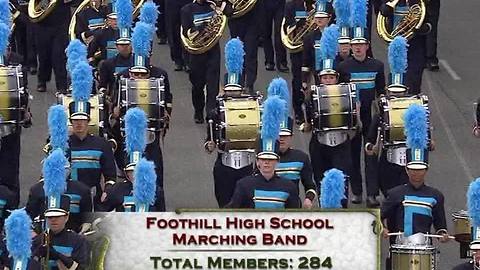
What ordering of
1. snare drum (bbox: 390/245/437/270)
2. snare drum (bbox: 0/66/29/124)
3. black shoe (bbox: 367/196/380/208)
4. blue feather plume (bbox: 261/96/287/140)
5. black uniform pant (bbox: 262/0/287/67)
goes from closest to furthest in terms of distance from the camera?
snare drum (bbox: 390/245/437/270), blue feather plume (bbox: 261/96/287/140), snare drum (bbox: 0/66/29/124), black shoe (bbox: 367/196/380/208), black uniform pant (bbox: 262/0/287/67)

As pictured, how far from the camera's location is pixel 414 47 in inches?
803

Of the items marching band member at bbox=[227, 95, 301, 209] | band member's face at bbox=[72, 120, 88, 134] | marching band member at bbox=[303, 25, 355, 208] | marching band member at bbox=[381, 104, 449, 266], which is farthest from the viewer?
marching band member at bbox=[303, 25, 355, 208]

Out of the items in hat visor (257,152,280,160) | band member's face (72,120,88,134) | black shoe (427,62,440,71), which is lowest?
black shoe (427,62,440,71)

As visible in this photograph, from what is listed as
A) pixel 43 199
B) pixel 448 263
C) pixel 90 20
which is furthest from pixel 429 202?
pixel 90 20

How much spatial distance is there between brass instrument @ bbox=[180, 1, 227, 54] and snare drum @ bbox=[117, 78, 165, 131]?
271cm

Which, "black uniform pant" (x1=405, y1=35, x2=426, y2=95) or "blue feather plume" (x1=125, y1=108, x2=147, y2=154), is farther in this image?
"black uniform pant" (x1=405, y1=35, x2=426, y2=95)

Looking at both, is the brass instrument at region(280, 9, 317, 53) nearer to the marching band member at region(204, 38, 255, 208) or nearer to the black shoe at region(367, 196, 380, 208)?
the black shoe at region(367, 196, 380, 208)

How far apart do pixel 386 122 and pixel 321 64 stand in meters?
1.56

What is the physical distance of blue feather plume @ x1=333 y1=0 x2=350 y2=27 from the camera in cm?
1844

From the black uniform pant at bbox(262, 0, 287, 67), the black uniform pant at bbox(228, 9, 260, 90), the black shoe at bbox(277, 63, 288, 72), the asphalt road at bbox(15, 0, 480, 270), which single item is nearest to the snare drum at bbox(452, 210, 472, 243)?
the asphalt road at bbox(15, 0, 480, 270)

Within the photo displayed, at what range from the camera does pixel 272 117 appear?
1523cm

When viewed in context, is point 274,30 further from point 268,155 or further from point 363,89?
point 268,155

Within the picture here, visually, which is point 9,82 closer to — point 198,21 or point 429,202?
point 198,21

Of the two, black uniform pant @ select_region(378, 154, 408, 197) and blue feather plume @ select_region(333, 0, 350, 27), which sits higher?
blue feather plume @ select_region(333, 0, 350, 27)
